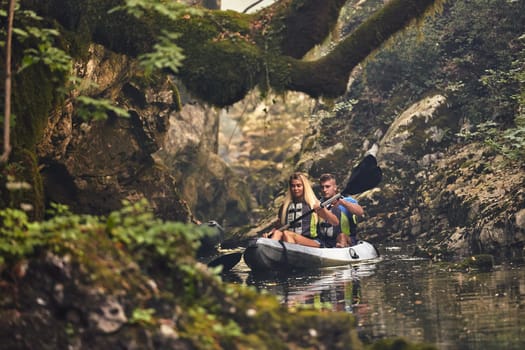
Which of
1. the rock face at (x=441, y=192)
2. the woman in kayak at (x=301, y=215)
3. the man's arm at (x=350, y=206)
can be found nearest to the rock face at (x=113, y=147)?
the woman in kayak at (x=301, y=215)

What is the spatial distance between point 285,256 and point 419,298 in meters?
5.02

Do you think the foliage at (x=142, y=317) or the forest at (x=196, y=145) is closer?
the foliage at (x=142, y=317)

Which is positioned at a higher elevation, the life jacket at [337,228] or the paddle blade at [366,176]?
the paddle blade at [366,176]

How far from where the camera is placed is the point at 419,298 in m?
10.3

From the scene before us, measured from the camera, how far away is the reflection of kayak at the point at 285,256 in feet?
49.1

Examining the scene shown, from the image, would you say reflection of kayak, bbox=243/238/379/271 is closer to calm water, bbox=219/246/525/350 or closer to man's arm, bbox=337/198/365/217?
calm water, bbox=219/246/525/350

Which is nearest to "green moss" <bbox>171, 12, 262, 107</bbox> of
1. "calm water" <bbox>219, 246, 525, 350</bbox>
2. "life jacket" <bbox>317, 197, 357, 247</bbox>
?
"calm water" <bbox>219, 246, 525, 350</bbox>

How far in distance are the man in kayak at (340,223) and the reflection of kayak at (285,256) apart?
901 millimetres

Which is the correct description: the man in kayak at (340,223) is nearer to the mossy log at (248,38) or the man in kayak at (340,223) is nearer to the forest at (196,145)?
the forest at (196,145)

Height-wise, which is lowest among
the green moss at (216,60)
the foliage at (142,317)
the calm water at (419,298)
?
the calm water at (419,298)

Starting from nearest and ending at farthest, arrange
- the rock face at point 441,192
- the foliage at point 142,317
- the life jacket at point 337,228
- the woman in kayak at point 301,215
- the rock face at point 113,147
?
the foliage at point 142,317
the rock face at point 113,147
the rock face at point 441,192
the woman in kayak at point 301,215
the life jacket at point 337,228

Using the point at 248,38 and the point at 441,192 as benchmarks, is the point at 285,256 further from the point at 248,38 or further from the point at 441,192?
the point at 441,192

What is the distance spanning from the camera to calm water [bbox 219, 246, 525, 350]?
7453 millimetres

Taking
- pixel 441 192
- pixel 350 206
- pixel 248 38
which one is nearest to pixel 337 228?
pixel 350 206
